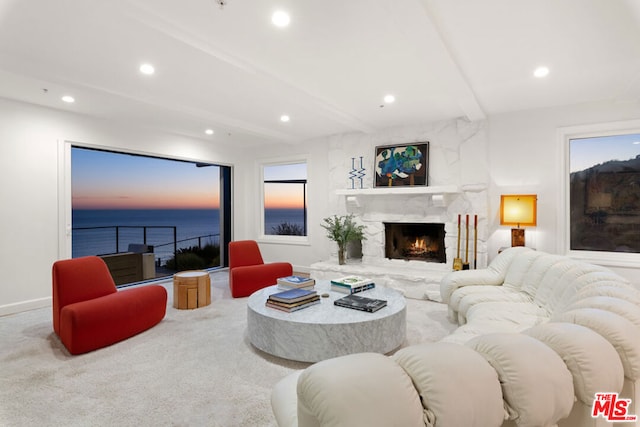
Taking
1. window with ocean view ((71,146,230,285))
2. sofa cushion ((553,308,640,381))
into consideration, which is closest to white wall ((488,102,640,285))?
sofa cushion ((553,308,640,381))

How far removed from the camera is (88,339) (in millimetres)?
2902

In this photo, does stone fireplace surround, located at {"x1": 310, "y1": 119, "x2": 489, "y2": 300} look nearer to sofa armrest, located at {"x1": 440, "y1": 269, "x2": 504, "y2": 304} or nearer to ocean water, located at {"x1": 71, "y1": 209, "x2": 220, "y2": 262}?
sofa armrest, located at {"x1": 440, "y1": 269, "x2": 504, "y2": 304}

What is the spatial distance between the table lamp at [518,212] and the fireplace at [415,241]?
1049 millimetres

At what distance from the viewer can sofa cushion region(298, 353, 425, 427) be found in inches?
28.5

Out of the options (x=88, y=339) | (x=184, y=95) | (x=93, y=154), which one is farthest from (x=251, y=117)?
(x=93, y=154)

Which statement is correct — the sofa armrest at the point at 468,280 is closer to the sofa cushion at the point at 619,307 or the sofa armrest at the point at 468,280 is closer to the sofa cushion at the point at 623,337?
the sofa cushion at the point at 619,307

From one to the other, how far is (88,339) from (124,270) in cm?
316

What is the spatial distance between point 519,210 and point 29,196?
6.20m

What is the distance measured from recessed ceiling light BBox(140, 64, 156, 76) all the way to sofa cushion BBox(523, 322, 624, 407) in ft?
11.8

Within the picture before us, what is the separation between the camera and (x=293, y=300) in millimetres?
2912

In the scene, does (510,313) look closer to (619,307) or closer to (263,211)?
(619,307)

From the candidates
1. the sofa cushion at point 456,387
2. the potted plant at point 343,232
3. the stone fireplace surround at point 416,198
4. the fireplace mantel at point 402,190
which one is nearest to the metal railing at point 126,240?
the potted plant at point 343,232

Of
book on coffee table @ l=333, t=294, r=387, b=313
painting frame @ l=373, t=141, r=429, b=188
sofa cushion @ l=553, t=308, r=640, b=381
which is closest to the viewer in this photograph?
sofa cushion @ l=553, t=308, r=640, b=381

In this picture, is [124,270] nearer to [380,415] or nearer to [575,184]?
[380,415]
